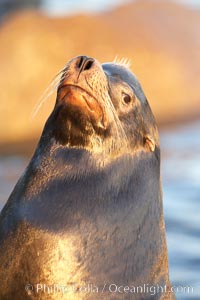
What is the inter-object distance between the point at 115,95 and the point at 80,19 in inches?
353

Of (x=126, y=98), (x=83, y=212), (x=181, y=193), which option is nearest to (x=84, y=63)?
(x=126, y=98)

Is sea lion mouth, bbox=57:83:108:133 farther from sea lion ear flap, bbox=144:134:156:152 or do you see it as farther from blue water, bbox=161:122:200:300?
blue water, bbox=161:122:200:300

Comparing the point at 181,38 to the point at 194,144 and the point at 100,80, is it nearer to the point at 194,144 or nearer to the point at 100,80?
the point at 194,144

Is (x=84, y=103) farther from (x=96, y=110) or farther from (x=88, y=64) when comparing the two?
(x=88, y=64)

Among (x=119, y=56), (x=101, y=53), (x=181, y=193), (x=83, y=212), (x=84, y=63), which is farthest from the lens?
(x=101, y=53)

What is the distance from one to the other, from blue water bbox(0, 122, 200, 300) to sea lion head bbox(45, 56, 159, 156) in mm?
2032

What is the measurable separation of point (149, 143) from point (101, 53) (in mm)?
8018

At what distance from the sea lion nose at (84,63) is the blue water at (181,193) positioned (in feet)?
7.89

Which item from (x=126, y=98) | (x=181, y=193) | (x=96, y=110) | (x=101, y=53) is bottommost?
(x=96, y=110)

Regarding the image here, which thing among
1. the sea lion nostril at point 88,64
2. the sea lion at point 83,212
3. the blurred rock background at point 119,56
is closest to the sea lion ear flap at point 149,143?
the sea lion at point 83,212

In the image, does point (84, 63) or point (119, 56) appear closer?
point (84, 63)

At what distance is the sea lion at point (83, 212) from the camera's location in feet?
20.0

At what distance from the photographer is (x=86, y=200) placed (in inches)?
245

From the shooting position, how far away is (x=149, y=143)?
261 inches
